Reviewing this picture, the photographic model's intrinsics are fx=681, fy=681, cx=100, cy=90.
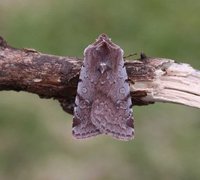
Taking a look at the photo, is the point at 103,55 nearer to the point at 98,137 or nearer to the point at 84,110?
the point at 84,110

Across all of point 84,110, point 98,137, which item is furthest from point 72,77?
point 98,137

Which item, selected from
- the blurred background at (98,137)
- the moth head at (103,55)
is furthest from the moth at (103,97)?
Answer: the blurred background at (98,137)

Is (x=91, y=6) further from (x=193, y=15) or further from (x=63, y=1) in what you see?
(x=193, y=15)

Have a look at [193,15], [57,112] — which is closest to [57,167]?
[57,112]

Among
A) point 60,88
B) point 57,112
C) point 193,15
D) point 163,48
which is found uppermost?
point 193,15

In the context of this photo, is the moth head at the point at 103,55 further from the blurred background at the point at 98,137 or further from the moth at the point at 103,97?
the blurred background at the point at 98,137

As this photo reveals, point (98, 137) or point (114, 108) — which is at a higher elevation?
point (98, 137)
